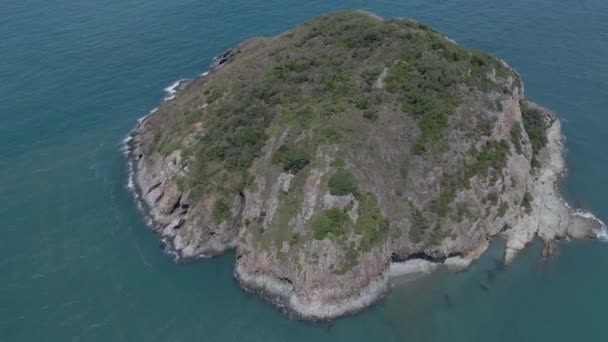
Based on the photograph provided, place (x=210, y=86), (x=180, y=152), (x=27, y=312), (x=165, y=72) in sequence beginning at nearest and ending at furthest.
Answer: (x=27, y=312) < (x=180, y=152) < (x=210, y=86) < (x=165, y=72)

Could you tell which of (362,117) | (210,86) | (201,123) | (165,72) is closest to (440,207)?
(362,117)

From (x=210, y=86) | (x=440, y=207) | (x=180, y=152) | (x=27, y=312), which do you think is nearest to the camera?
(x=27, y=312)

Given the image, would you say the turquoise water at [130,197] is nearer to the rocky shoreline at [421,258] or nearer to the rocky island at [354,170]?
the rocky shoreline at [421,258]

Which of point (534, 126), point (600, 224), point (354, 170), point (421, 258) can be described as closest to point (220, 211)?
point (354, 170)

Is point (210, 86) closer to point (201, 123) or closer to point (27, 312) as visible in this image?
point (201, 123)

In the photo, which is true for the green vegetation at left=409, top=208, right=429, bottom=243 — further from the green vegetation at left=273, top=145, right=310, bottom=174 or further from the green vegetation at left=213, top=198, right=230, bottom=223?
the green vegetation at left=213, top=198, right=230, bottom=223

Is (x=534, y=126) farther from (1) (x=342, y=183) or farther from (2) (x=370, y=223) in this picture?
(1) (x=342, y=183)

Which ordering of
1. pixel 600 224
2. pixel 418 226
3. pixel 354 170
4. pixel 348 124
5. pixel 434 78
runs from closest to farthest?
pixel 418 226 → pixel 354 170 → pixel 348 124 → pixel 600 224 → pixel 434 78
